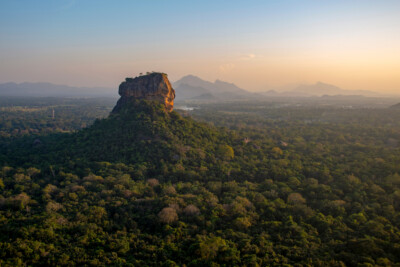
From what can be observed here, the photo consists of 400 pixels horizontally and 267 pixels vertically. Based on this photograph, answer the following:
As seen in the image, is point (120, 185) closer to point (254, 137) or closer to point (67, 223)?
point (67, 223)

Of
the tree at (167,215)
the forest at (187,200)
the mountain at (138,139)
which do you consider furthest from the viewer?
the mountain at (138,139)

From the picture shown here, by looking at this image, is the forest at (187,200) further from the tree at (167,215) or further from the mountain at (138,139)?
the mountain at (138,139)

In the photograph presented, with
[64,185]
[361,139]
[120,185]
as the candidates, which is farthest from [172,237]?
[361,139]

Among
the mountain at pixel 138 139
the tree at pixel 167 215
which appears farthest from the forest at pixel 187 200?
the mountain at pixel 138 139

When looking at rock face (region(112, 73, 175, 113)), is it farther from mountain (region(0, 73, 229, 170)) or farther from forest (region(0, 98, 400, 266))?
forest (region(0, 98, 400, 266))

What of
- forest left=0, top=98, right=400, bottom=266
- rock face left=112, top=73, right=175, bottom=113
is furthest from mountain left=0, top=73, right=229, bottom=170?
forest left=0, top=98, right=400, bottom=266

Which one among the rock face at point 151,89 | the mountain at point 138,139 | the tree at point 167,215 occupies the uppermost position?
the rock face at point 151,89
